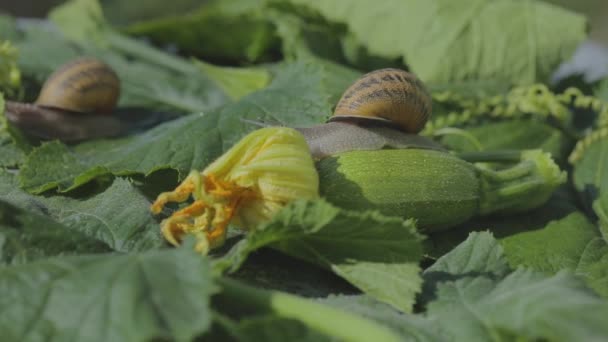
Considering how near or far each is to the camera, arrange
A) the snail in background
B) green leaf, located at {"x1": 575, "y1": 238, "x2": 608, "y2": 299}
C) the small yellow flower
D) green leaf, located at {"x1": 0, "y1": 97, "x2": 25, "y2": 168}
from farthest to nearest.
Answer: green leaf, located at {"x1": 0, "y1": 97, "x2": 25, "y2": 168} → the snail in background → green leaf, located at {"x1": 575, "y1": 238, "x2": 608, "y2": 299} → the small yellow flower

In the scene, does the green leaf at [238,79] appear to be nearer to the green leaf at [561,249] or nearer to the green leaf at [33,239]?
the green leaf at [561,249]

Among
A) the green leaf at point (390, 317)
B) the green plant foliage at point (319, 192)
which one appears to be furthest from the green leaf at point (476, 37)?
the green leaf at point (390, 317)

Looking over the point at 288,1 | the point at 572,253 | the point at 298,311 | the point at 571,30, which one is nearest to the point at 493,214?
the point at 572,253

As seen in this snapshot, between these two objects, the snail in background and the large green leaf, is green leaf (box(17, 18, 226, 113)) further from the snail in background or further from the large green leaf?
the large green leaf

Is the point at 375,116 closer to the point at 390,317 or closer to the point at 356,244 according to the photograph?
the point at 356,244

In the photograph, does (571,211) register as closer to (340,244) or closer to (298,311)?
(340,244)

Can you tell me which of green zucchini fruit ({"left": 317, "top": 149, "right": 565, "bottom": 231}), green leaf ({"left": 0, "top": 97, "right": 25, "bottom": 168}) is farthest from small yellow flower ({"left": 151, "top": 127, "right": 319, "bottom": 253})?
green leaf ({"left": 0, "top": 97, "right": 25, "bottom": 168})
